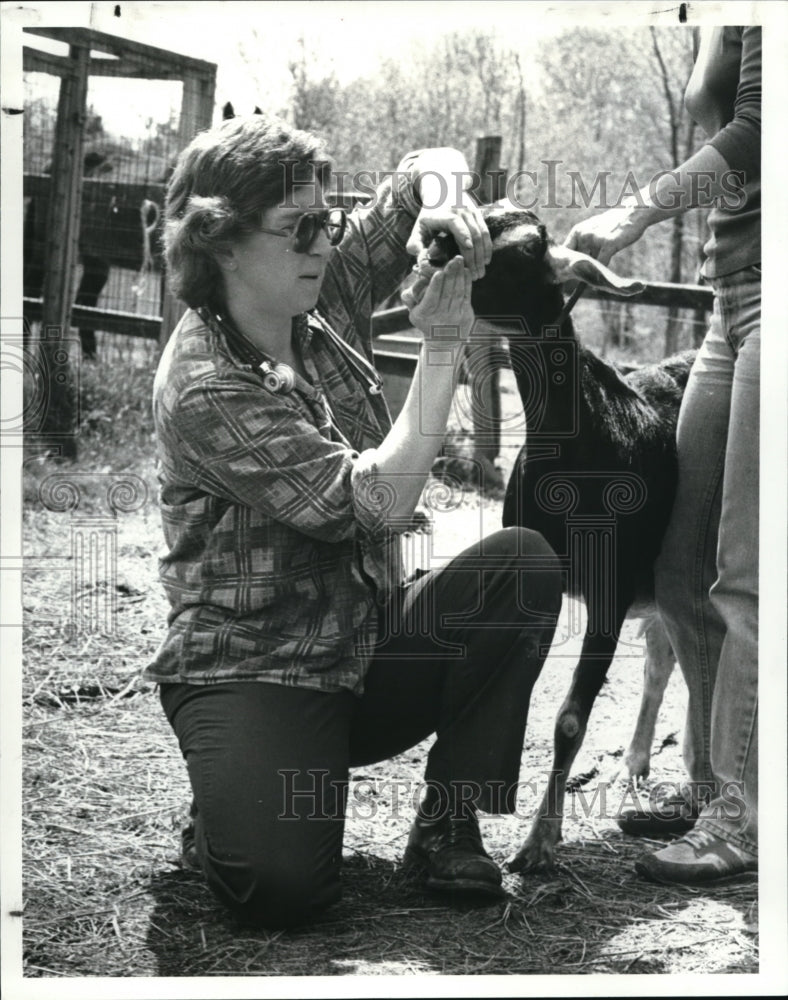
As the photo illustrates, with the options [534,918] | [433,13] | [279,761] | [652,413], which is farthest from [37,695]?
[433,13]

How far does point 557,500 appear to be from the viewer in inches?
129

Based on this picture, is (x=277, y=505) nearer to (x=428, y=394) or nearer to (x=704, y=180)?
(x=428, y=394)

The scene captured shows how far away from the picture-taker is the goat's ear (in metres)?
3.04

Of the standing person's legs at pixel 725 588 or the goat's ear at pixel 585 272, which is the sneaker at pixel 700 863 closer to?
the standing person's legs at pixel 725 588

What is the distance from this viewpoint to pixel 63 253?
4332 millimetres

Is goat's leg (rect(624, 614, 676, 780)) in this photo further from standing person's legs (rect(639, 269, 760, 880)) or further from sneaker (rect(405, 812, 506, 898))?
sneaker (rect(405, 812, 506, 898))

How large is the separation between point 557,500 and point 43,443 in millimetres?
1320

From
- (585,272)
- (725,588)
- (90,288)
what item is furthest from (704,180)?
(90,288)

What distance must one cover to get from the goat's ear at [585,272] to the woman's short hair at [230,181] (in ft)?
2.04

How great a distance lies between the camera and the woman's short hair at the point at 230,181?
2.93 m

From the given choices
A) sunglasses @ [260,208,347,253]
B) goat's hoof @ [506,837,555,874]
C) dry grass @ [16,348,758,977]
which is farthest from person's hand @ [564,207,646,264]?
goat's hoof @ [506,837,555,874]

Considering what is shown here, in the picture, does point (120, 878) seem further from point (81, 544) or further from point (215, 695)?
point (81, 544)

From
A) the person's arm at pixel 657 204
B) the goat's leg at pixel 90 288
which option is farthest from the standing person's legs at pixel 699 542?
the goat's leg at pixel 90 288

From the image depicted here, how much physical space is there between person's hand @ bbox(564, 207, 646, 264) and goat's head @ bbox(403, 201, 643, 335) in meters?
0.08
